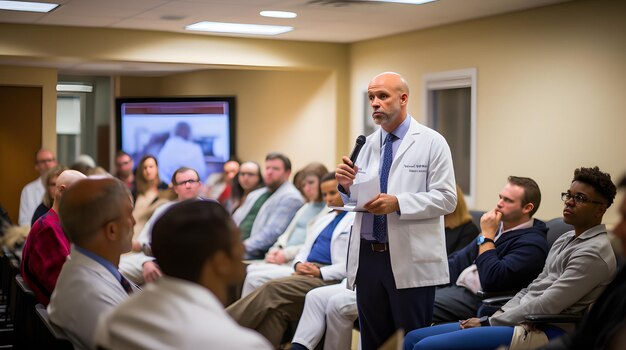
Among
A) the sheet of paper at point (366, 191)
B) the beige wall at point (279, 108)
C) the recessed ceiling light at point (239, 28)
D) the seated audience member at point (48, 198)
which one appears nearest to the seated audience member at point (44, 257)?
the sheet of paper at point (366, 191)

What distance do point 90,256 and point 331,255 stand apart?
3016 mm

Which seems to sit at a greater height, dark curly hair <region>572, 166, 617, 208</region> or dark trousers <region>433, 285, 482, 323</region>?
dark curly hair <region>572, 166, 617, 208</region>

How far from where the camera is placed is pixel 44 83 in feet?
34.8

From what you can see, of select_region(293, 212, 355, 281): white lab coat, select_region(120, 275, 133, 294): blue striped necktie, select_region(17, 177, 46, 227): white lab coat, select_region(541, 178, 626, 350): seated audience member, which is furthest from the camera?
select_region(17, 177, 46, 227): white lab coat

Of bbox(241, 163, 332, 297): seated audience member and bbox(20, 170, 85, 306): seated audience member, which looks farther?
bbox(241, 163, 332, 297): seated audience member

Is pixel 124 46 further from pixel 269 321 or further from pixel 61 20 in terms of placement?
pixel 269 321

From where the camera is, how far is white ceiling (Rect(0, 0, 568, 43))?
20.1 feet

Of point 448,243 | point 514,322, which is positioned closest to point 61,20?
point 448,243

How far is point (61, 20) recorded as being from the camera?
713 cm

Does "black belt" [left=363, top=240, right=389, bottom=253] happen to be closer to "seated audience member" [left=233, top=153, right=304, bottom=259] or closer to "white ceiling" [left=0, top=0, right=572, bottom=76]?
"white ceiling" [left=0, top=0, right=572, bottom=76]

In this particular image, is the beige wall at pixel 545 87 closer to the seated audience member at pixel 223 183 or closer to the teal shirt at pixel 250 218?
the teal shirt at pixel 250 218

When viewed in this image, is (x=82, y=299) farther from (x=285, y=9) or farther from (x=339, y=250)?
(x=285, y=9)

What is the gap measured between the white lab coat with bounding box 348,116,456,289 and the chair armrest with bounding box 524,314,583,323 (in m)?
0.46

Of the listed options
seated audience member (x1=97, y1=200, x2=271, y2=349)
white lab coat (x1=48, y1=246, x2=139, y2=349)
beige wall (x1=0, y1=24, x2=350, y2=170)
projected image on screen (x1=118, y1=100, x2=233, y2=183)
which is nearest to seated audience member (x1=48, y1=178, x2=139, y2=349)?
white lab coat (x1=48, y1=246, x2=139, y2=349)
